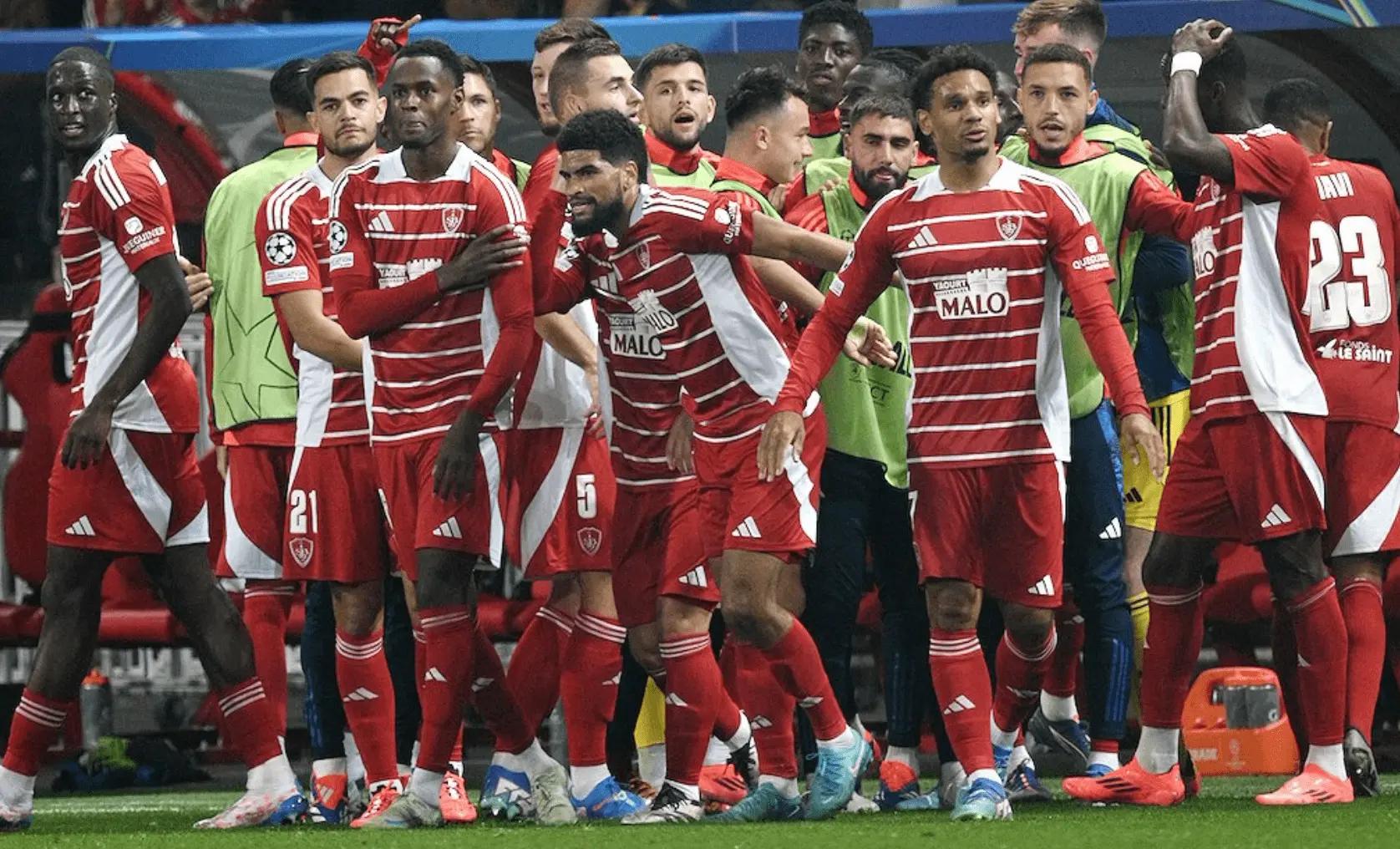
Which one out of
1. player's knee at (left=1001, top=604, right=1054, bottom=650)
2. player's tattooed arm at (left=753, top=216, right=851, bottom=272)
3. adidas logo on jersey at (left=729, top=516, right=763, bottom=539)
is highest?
player's tattooed arm at (left=753, top=216, right=851, bottom=272)

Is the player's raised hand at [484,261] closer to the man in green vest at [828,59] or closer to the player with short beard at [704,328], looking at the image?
the player with short beard at [704,328]

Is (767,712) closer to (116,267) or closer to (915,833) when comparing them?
(915,833)

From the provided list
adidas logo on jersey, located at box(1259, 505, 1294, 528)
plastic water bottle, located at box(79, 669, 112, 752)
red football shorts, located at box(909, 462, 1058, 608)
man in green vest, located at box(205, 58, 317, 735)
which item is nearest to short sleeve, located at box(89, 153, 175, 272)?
man in green vest, located at box(205, 58, 317, 735)

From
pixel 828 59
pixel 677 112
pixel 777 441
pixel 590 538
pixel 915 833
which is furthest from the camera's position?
pixel 828 59

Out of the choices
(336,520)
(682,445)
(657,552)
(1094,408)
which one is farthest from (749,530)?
(1094,408)

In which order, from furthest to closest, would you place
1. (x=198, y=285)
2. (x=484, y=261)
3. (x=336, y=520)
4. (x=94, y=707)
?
(x=94, y=707), (x=198, y=285), (x=336, y=520), (x=484, y=261)

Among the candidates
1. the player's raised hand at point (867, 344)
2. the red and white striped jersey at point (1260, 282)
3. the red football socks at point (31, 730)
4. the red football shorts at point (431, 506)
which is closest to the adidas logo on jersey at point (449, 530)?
the red football shorts at point (431, 506)

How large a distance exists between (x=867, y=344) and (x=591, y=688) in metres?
1.25

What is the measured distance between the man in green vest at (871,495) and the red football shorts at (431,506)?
119 centimetres

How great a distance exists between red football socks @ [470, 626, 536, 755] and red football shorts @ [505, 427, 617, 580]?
32 centimetres

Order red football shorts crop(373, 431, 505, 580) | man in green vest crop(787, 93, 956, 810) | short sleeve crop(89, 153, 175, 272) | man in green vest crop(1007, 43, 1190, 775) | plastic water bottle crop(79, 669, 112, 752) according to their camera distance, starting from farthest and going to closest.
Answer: plastic water bottle crop(79, 669, 112, 752)
man in green vest crop(787, 93, 956, 810)
man in green vest crop(1007, 43, 1190, 775)
short sleeve crop(89, 153, 175, 272)
red football shorts crop(373, 431, 505, 580)

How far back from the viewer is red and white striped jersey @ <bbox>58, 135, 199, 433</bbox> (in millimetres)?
6758

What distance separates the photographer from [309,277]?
23.1ft

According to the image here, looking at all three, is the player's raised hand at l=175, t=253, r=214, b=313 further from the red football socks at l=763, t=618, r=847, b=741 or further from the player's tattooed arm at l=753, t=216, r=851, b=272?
the red football socks at l=763, t=618, r=847, b=741
